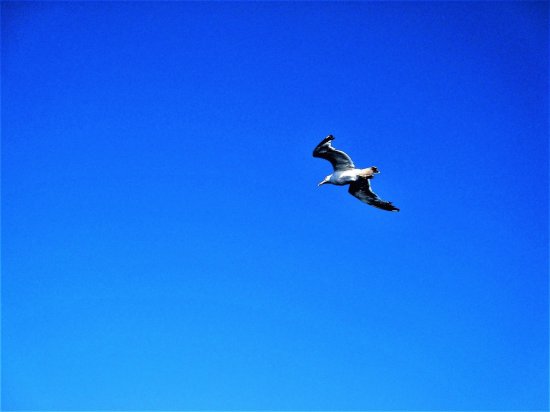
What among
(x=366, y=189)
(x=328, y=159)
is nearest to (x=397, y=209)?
(x=366, y=189)

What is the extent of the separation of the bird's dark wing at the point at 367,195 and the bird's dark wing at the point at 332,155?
39cm

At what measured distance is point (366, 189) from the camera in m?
12.5

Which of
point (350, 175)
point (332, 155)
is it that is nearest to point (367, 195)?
point (350, 175)

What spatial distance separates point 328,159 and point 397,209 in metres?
1.61

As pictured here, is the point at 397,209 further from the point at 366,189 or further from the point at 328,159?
the point at 328,159

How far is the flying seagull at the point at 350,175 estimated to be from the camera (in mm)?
12109

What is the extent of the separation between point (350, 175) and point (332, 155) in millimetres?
500

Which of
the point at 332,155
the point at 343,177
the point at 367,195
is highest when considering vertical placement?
the point at 332,155

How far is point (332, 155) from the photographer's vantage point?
40.1 ft

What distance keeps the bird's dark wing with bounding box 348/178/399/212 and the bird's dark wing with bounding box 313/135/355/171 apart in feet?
1.28

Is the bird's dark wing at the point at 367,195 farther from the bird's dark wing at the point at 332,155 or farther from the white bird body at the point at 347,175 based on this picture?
the bird's dark wing at the point at 332,155

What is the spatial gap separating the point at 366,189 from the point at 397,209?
693mm

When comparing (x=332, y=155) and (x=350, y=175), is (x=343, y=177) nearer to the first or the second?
(x=350, y=175)

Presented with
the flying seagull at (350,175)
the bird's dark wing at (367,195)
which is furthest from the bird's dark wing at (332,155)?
the bird's dark wing at (367,195)
